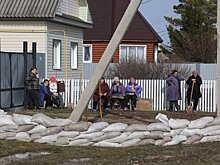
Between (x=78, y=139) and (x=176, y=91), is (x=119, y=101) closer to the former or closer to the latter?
(x=176, y=91)

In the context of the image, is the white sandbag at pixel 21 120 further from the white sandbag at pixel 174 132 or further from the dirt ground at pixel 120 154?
the white sandbag at pixel 174 132

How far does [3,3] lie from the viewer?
95.6 feet

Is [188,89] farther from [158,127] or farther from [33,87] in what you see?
[158,127]

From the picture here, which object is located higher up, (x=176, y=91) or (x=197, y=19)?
(x=197, y=19)

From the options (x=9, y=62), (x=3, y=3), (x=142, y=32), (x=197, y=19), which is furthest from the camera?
(x=197, y=19)

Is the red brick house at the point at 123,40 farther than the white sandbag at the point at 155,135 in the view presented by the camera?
Yes

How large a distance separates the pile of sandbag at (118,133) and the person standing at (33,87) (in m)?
8.26

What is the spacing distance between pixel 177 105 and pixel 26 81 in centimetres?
607

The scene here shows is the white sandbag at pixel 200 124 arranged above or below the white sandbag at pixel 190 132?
above

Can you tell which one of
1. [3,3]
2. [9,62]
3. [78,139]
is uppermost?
[3,3]

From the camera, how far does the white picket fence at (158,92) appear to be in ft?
87.4

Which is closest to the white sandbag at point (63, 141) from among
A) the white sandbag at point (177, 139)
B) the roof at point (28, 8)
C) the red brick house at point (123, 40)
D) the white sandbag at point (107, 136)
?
the white sandbag at point (107, 136)

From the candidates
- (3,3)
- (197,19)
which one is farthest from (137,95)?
(197,19)

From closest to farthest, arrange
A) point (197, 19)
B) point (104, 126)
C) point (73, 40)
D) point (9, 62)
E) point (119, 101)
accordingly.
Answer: point (104, 126)
point (9, 62)
point (119, 101)
point (73, 40)
point (197, 19)
